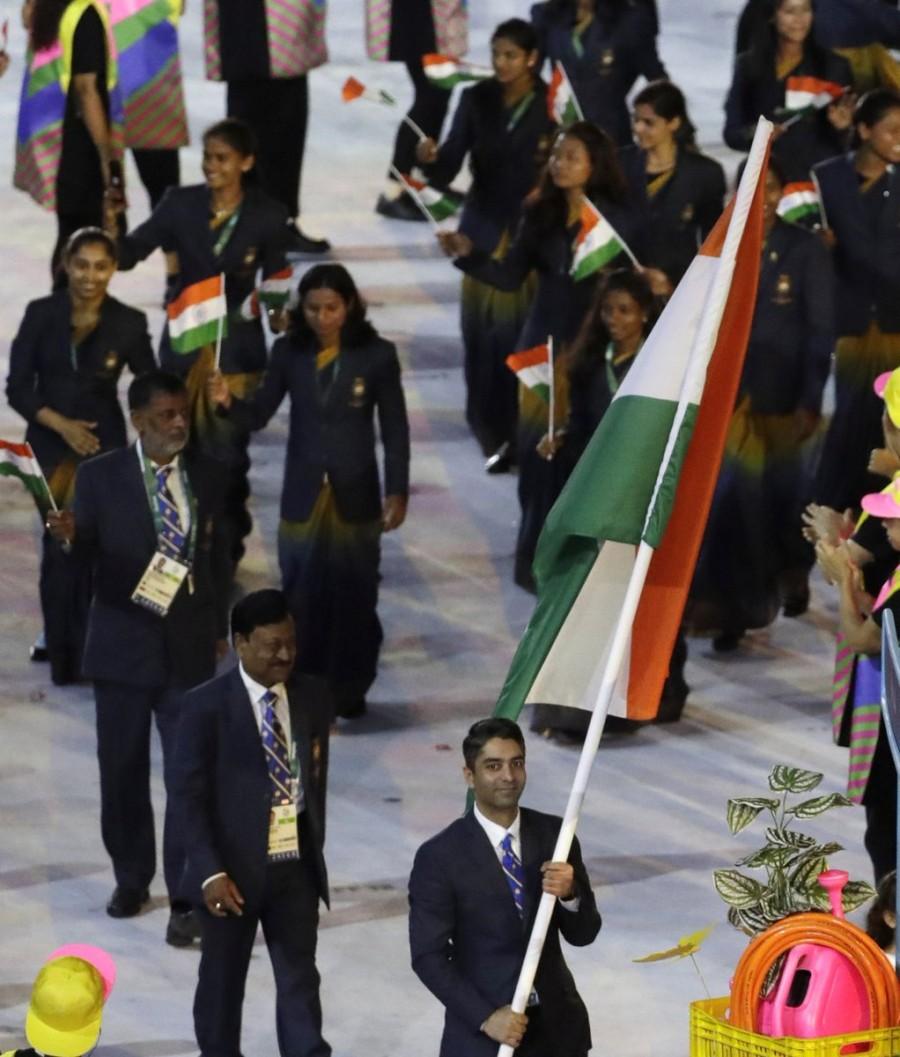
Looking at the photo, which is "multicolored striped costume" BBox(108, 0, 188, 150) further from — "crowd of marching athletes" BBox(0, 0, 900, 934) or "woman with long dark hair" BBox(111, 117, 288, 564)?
"woman with long dark hair" BBox(111, 117, 288, 564)

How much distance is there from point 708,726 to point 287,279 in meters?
2.48

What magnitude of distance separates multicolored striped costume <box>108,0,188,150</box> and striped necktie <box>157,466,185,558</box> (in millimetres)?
5555

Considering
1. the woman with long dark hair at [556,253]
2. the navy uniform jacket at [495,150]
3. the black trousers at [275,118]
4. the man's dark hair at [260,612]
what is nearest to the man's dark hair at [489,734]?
the man's dark hair at [260,612]

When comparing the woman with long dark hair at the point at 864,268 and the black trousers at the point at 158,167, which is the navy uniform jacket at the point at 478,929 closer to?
the woman with long dark hair at the point at 864,268

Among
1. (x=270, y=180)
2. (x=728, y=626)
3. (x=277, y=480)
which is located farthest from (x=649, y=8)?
(x=728, y=626)

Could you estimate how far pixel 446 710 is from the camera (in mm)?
11523

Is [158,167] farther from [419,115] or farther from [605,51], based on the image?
[605,51]

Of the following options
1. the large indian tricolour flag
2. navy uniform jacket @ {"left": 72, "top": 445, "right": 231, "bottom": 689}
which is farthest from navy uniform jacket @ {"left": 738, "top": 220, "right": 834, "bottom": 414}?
the large indian tricolour flag

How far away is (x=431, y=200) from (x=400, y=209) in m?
5.25

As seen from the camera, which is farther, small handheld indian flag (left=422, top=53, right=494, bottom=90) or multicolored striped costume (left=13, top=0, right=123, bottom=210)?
small handheld indian flag (left=422, top=53, right=494, bottom=90)

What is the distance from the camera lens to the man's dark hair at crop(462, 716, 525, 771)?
7.16 m

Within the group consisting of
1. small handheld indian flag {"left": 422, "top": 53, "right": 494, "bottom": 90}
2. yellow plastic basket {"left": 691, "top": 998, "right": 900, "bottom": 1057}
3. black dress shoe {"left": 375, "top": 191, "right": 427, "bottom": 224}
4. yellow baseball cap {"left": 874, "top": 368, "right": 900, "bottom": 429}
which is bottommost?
black dress shoe {"left": 375, "top": 191, "right": 427, "bottom": 224}

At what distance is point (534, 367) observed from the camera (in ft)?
38.1

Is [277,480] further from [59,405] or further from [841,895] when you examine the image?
[841,895]
